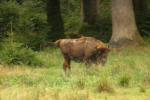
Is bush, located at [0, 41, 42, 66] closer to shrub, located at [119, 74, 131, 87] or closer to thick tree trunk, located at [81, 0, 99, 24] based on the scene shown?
shrub, located at [119, 74, 131, 87]

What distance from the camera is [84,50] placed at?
10625mm

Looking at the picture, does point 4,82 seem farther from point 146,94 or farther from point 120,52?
point 120,52

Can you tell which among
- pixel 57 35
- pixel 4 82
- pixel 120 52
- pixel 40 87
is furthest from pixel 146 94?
pixel 57 35

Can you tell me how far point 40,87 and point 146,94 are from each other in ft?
8.02

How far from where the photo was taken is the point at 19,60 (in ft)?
41.8

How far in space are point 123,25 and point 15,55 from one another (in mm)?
8510

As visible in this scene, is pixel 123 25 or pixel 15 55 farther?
pixel 123 25

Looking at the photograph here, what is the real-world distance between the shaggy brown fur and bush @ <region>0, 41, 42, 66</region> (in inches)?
94.6

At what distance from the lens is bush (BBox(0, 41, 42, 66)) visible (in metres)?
12.4

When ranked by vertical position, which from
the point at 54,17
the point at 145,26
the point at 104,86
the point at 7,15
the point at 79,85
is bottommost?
the point at 145,26

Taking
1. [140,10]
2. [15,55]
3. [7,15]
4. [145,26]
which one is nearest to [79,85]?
[15,55]

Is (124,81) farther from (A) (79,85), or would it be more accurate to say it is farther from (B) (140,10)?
(B) (140,10)

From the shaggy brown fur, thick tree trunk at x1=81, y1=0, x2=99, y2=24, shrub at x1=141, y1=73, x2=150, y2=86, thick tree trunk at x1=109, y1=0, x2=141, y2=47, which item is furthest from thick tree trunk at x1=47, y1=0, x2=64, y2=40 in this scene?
shrub at x1=141, y1=73, x2=150, y2=86

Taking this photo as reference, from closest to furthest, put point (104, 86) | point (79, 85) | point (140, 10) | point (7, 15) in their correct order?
point (104, 86) < point (79, 85) < point (7, 15) < point (140, 10)
